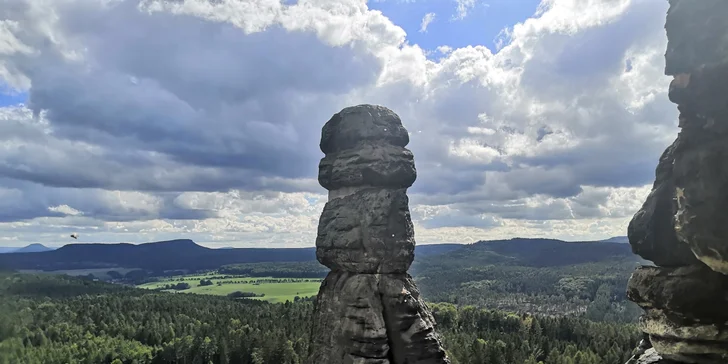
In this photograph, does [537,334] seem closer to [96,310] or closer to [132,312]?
[132,312]

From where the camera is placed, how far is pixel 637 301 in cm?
1534

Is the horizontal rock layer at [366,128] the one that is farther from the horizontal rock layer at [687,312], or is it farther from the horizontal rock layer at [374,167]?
the horizontal rock layer at [687,312]

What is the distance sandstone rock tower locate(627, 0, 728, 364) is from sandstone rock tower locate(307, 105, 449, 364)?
1364 cm

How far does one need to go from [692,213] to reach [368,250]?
17.5 m

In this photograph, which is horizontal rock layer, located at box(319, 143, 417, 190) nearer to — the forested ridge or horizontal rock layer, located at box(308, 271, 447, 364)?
horizontal rock layer, located at box(308, 271, 447, 364)

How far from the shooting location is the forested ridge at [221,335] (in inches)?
3736

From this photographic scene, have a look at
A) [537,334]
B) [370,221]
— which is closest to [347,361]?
[370,221]

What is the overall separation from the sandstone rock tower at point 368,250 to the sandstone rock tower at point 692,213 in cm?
1364

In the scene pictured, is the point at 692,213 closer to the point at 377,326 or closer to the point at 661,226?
the point at 661,226

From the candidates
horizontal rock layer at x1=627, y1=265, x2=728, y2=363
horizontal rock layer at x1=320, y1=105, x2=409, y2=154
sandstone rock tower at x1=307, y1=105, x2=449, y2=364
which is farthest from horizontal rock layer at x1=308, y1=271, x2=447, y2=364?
horizontal rock layer at x1=627, y1=265, x2=728, y2=363

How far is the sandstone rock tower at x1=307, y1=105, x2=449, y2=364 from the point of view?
26.4m

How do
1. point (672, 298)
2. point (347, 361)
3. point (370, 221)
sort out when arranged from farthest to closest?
point (370, 221)
point (347, 361)
point (672, 298)

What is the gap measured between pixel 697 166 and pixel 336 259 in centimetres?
1986

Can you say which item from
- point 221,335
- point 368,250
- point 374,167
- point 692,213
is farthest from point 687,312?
point 221,335
